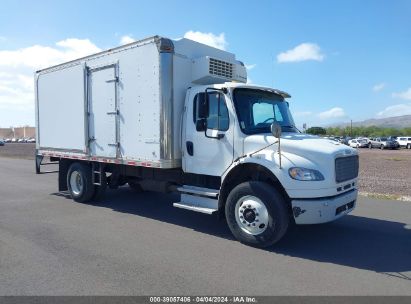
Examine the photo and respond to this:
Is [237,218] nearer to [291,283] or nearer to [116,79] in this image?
[291,283]

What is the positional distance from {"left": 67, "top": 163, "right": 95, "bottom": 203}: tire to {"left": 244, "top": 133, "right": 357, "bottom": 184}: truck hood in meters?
4.95

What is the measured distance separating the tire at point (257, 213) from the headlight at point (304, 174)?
0.45 meters

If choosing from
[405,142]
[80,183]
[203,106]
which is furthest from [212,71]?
[405,142]

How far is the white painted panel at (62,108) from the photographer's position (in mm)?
9453

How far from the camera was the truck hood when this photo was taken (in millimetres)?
5789

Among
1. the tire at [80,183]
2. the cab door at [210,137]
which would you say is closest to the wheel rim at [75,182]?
the tire at [80,183]

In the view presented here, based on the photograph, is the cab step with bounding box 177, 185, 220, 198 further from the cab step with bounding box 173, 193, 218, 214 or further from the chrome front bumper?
the chrome front bumper

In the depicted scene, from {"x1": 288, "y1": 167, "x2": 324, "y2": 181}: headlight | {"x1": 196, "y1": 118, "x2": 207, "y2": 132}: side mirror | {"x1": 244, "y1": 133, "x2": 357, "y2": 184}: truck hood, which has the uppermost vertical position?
{"x1": 196, "y1": 118, "x2": 207, "y2": 132}: side mirror

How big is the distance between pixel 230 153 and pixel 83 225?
325 centimetres

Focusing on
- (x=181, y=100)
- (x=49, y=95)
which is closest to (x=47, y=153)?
(x=49, y=95)

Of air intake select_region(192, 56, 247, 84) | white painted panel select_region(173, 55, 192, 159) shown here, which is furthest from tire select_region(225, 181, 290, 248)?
air intake select_region(192, 56, 247, 84)

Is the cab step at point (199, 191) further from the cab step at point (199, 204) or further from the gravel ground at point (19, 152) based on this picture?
the gravel ground at point (19, 152)

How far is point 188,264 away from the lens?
519cm

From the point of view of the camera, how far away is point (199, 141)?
7098mm
